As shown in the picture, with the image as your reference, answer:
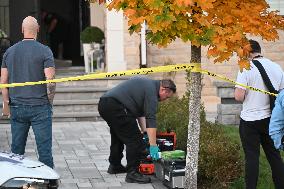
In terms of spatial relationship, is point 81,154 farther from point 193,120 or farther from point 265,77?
point 193,120

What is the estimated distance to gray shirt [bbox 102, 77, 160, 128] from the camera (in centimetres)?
943

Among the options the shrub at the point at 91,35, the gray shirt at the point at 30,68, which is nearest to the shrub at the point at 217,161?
the gray shirt at the point at 30,68

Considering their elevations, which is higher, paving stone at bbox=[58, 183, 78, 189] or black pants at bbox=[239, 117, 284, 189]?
black pants at bbox=[239, 117, 284, 189]

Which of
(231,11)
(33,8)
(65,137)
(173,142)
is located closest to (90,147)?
(65,137)

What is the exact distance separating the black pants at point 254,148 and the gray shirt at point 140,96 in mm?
1240

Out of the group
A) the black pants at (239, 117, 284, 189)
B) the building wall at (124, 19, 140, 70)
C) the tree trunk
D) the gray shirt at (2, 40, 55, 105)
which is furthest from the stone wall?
the tree trunk

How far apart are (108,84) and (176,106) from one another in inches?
168

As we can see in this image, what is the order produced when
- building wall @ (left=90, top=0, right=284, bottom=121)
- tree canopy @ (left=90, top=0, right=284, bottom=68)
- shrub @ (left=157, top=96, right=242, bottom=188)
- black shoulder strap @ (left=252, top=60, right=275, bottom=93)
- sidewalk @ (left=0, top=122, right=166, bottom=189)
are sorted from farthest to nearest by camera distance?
1. building wall @ (left=90, top=0, right=284, bottom=121)
2. sidewalk @ (left=0, top=122, right=166, bottom=189)
3. shrub @ (left=157, top=96, right=242, bottom=188)
4. black shoulder strap @ (left=252, top=60, right=275, bottom=93)
5. tree canopy @ (left=90, top=0, right=284, bottom=68)

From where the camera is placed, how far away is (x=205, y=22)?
7004 millimetres

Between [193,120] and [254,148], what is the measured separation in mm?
1063

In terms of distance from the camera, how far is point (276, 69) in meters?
8.65

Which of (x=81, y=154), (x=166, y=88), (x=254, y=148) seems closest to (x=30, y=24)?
(x=166, y=88)

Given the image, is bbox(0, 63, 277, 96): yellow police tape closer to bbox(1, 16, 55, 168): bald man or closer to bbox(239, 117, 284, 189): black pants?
bbox(1, 16, 55, 168): bald man

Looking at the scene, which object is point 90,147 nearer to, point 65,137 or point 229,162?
point 65,137
